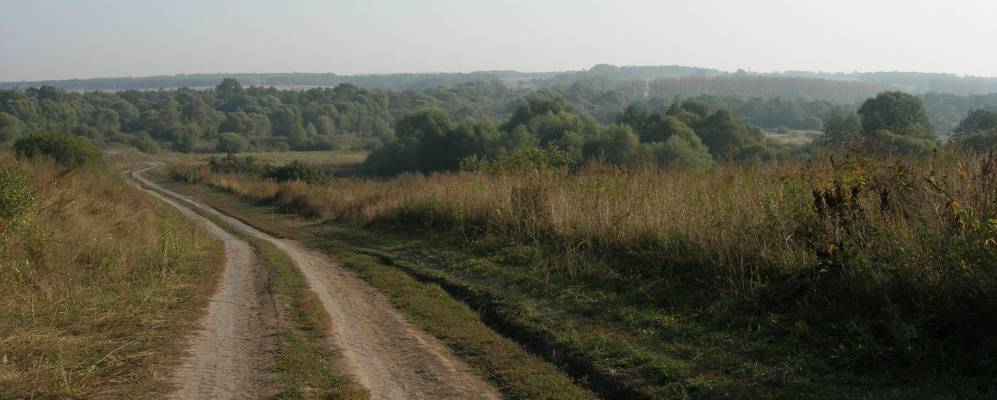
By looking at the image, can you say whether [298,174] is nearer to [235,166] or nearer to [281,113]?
[235,166]

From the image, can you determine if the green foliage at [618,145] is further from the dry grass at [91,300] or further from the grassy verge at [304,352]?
the grassy verge at [304,352]

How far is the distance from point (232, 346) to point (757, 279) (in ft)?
19.8

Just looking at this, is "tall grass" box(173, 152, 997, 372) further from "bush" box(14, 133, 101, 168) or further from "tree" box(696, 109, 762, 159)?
"tree" box(696, 109, 762, 159)

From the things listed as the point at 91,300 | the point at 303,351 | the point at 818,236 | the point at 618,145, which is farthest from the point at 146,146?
the point at 818,236

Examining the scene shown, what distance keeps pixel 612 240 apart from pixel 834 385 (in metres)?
5.88

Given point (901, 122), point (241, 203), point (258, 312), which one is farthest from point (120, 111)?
point (258, 312)

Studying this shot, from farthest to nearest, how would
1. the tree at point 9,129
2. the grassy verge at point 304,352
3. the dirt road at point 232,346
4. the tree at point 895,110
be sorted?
the tree at point 9,129, the tree at point 895,110, the dirt road at point 232,346, the grassy verge at point 304,352

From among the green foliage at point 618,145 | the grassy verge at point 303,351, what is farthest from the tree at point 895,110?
the grassy verge at point 303,351

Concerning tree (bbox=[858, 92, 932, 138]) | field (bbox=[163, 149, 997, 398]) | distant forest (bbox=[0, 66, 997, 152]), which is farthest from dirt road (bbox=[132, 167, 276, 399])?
distant forest (bbox=[0, 66, 997, 152])

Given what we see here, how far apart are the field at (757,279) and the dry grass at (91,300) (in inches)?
151

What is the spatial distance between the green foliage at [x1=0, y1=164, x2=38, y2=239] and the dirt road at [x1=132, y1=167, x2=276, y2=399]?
318cm

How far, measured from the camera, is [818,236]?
8820 millimetres

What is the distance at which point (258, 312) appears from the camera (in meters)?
9.68

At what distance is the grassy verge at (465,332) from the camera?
656 cm
